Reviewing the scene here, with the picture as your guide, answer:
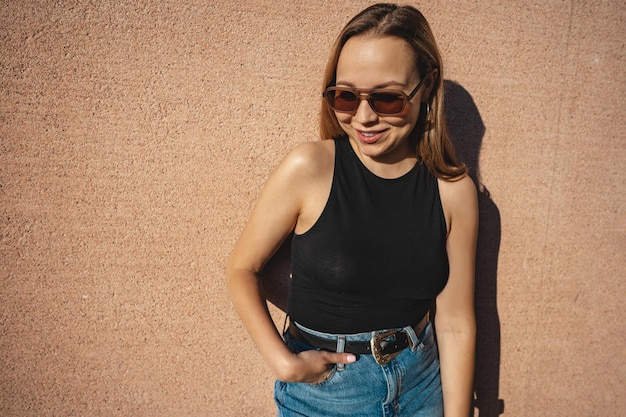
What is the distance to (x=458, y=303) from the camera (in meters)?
1.63

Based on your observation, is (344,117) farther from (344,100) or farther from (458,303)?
(458,303)

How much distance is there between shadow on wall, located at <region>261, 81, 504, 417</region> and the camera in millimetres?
1853

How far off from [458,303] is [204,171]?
1.22 meters

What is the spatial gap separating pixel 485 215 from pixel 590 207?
602mm

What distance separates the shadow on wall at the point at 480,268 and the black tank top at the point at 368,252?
35 cm

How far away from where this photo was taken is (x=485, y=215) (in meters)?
1.99

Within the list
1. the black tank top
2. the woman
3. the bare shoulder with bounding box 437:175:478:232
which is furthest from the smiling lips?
the bare shoulder with bounding box 437:175:478:232

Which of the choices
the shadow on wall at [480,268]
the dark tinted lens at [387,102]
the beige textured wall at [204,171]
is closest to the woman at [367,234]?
the dark tinted lens at [387,102]

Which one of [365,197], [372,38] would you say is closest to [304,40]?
[372,38]

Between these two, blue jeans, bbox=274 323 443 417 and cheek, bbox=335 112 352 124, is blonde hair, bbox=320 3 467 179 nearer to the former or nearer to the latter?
cheek, bbox=335 112 352 124

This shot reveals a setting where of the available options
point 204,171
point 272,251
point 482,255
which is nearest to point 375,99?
point 272,251

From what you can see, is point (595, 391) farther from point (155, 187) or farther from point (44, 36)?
point (44, 36)

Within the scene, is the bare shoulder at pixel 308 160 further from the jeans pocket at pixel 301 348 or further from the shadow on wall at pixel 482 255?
the shadow on wall at pixel 482 255

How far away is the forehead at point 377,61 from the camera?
1253 millimetres
